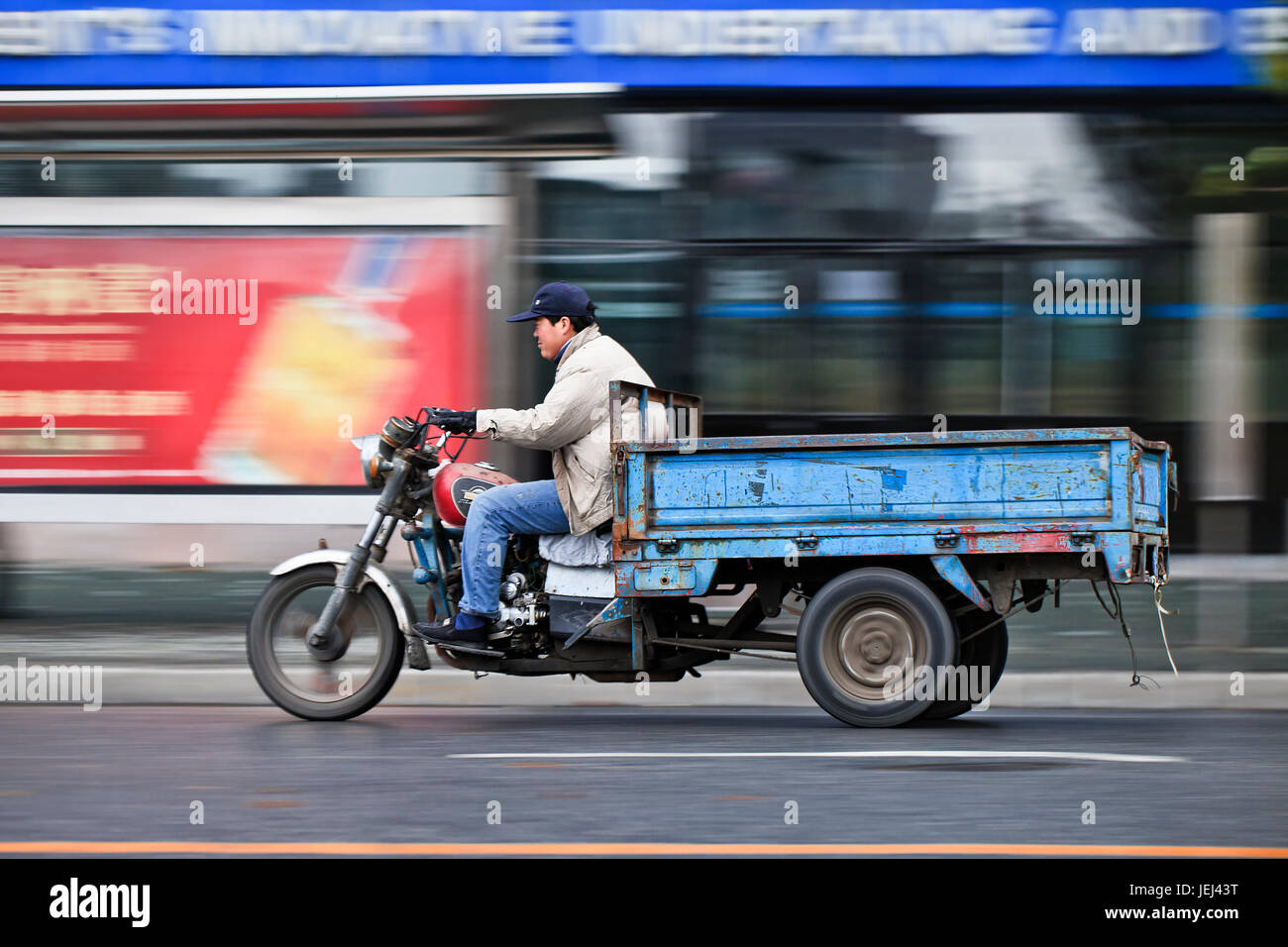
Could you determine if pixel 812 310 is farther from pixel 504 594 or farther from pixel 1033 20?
pixel 504 594

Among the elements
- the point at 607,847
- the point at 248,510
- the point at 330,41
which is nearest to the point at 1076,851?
the point at 607,847

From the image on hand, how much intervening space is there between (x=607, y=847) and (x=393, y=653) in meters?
3.15

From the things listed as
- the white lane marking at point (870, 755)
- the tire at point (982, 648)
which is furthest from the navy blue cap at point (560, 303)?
the tire at point (982, 648)

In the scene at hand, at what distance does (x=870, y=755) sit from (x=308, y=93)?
6493mm

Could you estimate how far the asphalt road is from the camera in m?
5.33

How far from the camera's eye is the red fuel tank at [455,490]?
317 inches

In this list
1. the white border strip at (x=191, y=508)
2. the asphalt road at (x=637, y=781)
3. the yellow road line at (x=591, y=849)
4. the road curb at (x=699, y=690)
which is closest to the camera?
the yellow road line at (x=591, y=849)

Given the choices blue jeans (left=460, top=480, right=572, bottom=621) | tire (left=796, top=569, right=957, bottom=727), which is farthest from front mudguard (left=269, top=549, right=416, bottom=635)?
tire (left=796, top=569, right=957, bottom=727)

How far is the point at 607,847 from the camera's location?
16.6 ft

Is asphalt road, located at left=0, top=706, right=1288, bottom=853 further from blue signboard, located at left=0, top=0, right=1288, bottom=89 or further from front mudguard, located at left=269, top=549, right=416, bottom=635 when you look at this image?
blue signboard, located at left=0, top=0, right=1288, bottom=89

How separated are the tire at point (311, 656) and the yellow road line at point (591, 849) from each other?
2.93 m

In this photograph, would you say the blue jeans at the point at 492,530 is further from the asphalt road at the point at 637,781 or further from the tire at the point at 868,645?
the tire at the point at 868,645

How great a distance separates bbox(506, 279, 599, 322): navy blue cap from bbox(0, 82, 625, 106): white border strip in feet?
11.4

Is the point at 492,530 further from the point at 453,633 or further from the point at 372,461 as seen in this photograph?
the point at 372,461
